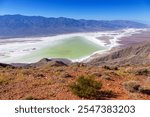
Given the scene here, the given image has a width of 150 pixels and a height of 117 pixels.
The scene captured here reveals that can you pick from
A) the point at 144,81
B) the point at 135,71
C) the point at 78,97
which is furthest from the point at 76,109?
the point at 135,71

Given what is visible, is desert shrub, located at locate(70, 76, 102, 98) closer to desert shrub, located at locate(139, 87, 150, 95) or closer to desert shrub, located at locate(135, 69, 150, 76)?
desert shrub, located at locate(139, 87, 150, 95)

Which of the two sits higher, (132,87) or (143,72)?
(132,87)

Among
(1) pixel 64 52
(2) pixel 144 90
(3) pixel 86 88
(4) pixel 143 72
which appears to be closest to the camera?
(3) pixel 86 88

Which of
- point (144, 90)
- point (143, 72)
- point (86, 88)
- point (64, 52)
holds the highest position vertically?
point (86, 88)

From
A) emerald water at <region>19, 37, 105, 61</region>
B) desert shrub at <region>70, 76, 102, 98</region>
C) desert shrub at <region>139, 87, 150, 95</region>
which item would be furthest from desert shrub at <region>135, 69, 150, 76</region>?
emerald water at <region>19, 37, 105, 61</region>

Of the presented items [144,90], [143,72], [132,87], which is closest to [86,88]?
[132,87]

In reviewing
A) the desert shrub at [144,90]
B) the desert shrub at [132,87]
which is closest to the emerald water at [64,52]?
the desert shrub at [132,87]

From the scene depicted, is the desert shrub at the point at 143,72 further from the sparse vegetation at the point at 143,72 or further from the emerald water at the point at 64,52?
the emerald water at the point at 64,52

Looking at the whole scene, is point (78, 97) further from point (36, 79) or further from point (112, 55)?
point (112, 55)

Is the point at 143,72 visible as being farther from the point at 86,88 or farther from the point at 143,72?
the point at 86,88
